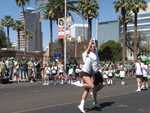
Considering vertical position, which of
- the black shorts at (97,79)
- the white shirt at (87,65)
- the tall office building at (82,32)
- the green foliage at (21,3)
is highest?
the green foliage at (21,3)

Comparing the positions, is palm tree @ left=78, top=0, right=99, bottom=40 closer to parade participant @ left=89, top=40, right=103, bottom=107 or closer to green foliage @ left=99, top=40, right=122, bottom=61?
green foliage @ left=99, top=40, right=122, bottom=61

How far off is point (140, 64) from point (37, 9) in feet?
147

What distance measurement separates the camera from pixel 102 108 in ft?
47.8

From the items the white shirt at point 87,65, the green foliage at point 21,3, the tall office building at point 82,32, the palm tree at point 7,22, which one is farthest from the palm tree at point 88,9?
the white shirt at point 87,65

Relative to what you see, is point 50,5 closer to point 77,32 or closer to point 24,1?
point 24,1

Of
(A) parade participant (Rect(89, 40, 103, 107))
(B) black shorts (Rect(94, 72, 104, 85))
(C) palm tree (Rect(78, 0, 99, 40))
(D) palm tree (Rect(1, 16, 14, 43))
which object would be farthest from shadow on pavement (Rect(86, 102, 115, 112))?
(D) palm tree (Rect(1, 16, 14, 43))

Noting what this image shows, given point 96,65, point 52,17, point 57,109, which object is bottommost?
point 57,109

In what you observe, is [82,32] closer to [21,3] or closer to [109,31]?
[109,31]

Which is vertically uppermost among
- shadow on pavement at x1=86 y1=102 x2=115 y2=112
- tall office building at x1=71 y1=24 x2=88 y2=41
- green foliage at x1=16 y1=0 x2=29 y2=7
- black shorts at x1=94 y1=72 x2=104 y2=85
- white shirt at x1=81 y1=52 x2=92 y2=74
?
green foliage at x1=16 y1=0 x2=29 y2=7

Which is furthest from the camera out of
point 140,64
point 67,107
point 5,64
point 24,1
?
point 24,1

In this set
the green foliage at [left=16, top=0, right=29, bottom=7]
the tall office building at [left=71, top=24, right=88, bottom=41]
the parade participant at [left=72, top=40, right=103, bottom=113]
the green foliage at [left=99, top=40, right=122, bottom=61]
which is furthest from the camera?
the green foliage at [left=99, top=40, right=122, bottom=61]

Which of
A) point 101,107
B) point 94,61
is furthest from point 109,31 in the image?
point 94,61

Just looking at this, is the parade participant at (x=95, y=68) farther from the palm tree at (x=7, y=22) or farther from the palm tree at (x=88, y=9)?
the palm tree at (x=7, y=22)

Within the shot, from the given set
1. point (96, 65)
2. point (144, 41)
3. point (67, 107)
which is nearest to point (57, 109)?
A: point (67, 107)
